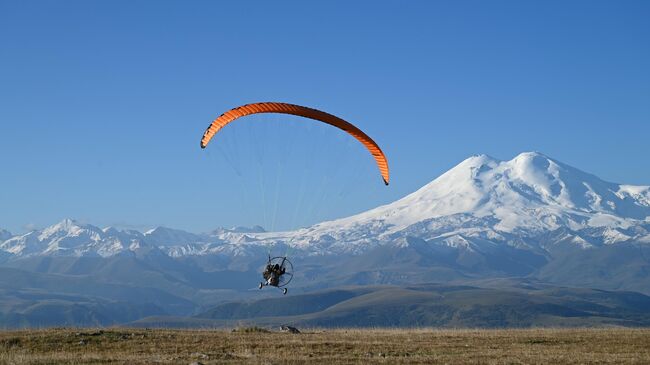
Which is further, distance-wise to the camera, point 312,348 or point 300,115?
point 300,115

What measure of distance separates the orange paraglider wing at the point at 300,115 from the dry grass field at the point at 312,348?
8.82 m

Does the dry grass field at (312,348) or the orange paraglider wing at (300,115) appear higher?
the orange paraglider wing at (300,115)

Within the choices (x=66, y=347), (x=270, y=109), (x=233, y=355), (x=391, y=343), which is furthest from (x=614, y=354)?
(x=66, y=347)

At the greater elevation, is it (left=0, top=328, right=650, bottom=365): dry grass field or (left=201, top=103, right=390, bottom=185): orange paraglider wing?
(left=201, top=103, right=390, bottom=185): orange paraglider wing

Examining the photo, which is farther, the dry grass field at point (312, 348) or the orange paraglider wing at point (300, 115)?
the orange paraglider wing at point (300, 115)

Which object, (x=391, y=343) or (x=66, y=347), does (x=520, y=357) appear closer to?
(x=391, y=343)

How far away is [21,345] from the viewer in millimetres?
36250

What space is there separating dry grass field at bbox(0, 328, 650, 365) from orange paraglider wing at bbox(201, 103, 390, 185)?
882 cm

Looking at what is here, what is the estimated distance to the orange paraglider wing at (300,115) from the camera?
3975 cm

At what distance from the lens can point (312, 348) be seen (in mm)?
35125

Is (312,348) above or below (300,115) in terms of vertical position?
below

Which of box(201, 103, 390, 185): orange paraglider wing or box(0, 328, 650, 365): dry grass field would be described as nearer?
box(0, 328, 650, 365): dry grass field

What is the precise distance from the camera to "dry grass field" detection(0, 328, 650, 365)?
30.9m

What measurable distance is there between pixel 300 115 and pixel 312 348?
38.6 feet
